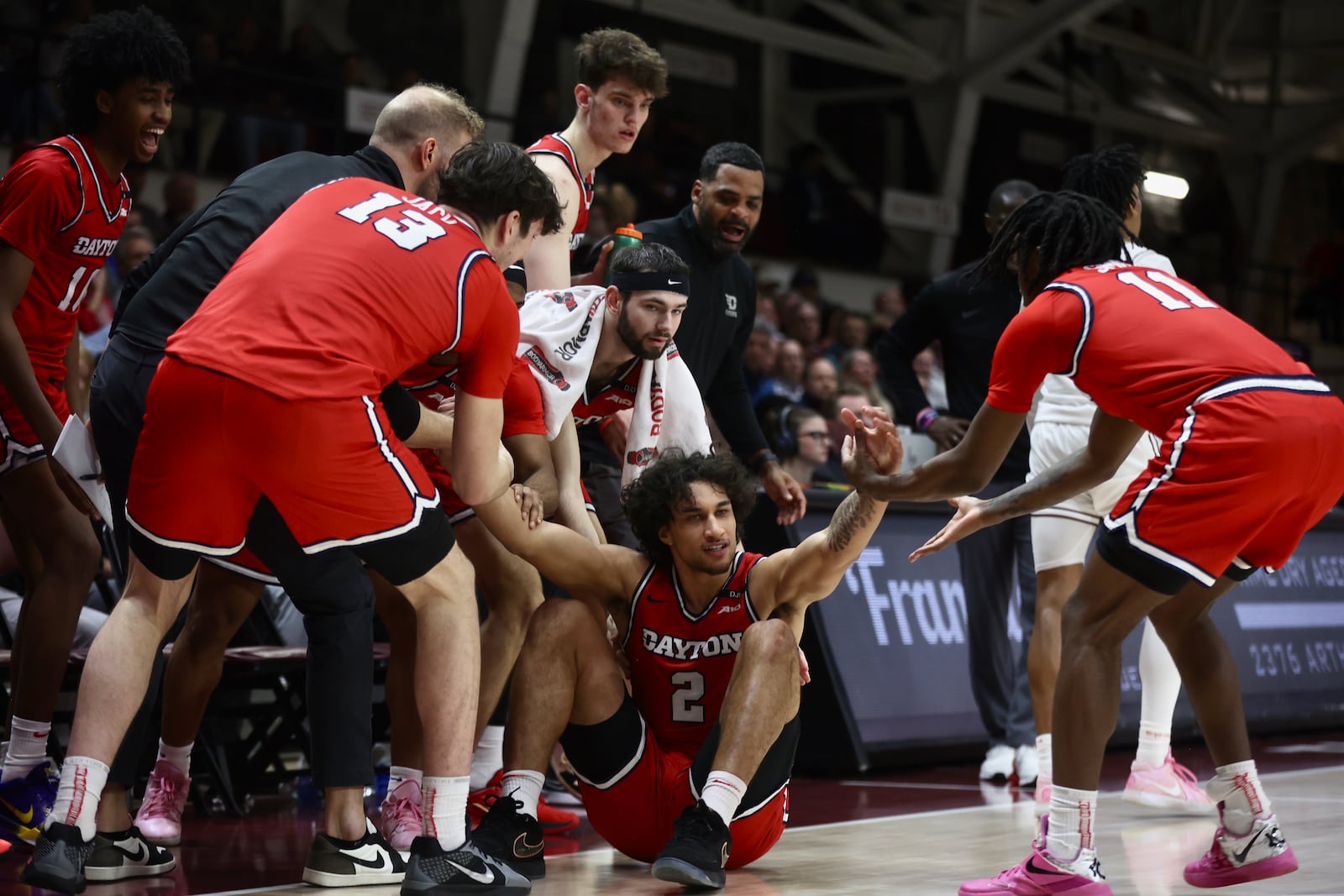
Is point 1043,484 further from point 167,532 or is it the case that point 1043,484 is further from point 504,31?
point 504,31

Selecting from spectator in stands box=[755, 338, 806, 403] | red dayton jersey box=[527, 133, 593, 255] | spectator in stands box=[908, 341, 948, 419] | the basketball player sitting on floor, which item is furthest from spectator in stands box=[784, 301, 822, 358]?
the basketball player sitting on floor

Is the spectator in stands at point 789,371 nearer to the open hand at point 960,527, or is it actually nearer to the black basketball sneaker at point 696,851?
the open hand at point 960,527

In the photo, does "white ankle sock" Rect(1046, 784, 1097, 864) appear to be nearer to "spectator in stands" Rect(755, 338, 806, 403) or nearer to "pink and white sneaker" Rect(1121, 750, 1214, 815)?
"pink and white sneaker" Rect(1121, 750, 1214, 815)

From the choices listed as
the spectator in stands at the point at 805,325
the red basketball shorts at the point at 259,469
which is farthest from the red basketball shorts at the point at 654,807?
the spectator in stands at the point at 805,325

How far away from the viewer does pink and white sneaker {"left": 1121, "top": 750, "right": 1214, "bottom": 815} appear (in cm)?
540

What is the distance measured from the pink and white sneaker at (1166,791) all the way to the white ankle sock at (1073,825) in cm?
186

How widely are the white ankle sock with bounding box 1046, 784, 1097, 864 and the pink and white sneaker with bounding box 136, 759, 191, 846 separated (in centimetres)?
253

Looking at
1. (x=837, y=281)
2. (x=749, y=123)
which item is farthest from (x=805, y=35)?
(x=837, y=281)

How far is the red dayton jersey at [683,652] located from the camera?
14.1ft

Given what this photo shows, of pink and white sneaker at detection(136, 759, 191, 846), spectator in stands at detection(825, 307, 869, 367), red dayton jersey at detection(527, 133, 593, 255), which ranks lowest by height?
pink and white sneaker at detection(136, 759, 191, 846)

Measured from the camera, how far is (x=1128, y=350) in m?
3.72

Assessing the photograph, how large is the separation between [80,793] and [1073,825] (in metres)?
2.35

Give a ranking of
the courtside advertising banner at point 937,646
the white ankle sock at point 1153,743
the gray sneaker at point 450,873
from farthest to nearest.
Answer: the courtside advertising banner at point 937,646 < the white ankle sock at point 1153,743 < the gray sneaker at point 450,873

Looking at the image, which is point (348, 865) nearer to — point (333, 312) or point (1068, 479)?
point (333, 312)
